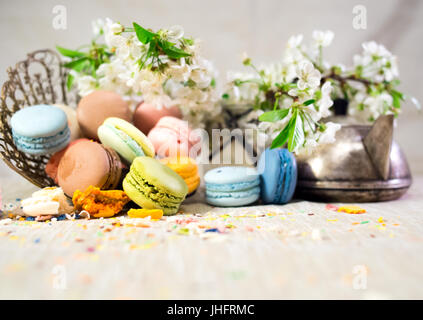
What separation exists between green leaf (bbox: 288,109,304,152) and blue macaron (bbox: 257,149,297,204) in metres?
0.17

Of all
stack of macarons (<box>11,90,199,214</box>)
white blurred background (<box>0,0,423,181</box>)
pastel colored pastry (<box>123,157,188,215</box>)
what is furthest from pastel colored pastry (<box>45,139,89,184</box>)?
white blurred background (<box>0,0,423,181</box>)

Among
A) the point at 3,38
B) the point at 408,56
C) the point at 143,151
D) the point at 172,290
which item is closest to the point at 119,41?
the point at 143,151

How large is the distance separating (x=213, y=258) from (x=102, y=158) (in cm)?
48

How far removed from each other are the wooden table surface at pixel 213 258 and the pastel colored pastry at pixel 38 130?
0.67 ft

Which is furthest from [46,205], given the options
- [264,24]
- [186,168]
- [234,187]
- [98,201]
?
[264,24]

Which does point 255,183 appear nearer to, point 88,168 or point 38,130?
point 88,168

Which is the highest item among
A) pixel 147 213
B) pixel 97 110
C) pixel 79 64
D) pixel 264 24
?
pixel 264 24

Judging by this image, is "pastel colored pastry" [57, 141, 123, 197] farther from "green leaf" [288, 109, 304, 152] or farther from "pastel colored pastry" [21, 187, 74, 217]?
"green leaf" [288, 109, 304, 152]

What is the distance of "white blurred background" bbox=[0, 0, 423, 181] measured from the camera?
177 cm

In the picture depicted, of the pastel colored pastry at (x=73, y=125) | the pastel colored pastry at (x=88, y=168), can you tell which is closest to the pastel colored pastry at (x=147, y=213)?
the pastel colored pastry at (x=88, y=168)

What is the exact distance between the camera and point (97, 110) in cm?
105

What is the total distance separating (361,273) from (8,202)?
1011mm
